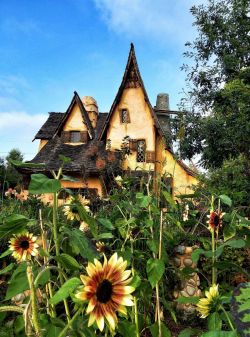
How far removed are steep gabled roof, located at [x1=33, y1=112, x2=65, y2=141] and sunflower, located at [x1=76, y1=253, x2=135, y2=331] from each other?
1866 centimetres

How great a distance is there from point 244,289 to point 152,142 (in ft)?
53.0

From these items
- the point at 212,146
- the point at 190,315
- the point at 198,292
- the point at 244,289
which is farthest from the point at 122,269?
the point at 212,146

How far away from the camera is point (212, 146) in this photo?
1415 centimetres

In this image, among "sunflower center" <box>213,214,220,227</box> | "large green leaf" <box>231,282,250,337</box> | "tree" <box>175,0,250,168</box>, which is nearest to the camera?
"large green leaf" <box>231,282,250,337</box>

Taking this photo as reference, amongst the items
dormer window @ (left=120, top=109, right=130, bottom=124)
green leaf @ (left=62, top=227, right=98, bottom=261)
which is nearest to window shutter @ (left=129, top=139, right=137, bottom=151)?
dormer window @ (left=120, top=109, right=130, bottom=124)

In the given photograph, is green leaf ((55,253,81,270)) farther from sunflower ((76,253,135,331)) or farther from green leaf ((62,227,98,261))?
sunflower ((76,253,135,331))

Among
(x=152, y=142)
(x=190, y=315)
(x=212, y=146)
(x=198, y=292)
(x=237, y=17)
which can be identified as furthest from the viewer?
(x=152, y=142)

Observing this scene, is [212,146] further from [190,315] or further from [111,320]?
[111,320]

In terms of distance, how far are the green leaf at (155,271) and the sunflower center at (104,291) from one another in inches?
22.3

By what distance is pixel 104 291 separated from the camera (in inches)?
34.5

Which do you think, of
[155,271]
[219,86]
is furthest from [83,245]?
[219,86]

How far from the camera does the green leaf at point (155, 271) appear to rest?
1.43m

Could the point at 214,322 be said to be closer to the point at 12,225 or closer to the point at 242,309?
the point at 242,309

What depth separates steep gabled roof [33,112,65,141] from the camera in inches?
754
